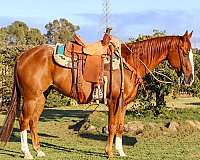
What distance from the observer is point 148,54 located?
23.8ft

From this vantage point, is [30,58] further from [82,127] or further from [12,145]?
[82,127]

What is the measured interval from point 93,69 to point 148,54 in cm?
101

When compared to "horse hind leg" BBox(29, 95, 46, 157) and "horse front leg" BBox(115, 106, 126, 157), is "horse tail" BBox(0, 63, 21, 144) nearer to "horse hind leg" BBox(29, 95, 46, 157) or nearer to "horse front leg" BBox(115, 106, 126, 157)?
"horse hind leg" BBox(29, 95, 46, 157)

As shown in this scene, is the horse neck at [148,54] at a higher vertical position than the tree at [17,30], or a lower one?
lower

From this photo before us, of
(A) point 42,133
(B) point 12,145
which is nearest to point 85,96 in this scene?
(B) point 12,145

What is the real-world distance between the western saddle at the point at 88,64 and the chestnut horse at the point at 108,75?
109 millimetres

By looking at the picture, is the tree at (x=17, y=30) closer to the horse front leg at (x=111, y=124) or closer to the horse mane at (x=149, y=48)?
the horse mane at (x=149, y=48)

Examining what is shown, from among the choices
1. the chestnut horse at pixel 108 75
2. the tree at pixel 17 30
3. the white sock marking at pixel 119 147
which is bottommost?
the white sock marking at pixel 119 147

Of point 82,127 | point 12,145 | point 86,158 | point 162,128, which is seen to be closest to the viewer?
point 86,158

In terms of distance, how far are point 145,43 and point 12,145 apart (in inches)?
133

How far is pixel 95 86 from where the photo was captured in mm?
6965

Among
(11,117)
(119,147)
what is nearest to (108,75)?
(119,147)

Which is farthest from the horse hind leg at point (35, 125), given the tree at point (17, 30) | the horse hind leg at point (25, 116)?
the tree at point (17, 30)

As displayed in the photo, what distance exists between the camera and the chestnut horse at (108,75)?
6988 millimetres
